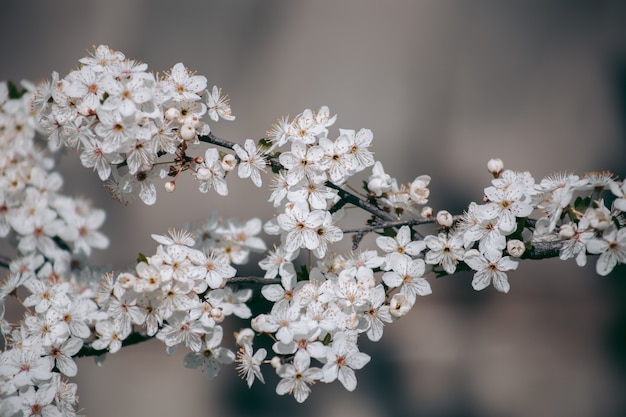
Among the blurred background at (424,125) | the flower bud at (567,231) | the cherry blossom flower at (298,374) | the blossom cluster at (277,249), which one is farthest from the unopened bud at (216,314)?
the blurred background at (424,125)

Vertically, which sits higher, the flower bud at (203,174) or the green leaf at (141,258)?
the flower bud at (203,174)

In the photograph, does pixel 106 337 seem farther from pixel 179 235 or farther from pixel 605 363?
pixel 605 363

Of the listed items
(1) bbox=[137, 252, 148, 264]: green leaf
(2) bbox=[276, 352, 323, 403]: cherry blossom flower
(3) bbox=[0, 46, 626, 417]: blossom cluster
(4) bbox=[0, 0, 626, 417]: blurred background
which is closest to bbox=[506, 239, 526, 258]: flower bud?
(3) bbox=[0, 46, 626, 417]: blossom cluster

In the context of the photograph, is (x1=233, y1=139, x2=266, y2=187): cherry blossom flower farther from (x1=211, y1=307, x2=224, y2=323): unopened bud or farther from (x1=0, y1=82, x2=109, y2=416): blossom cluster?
(x1=0, y1=82, x2=109, y2=416): blossom cluster

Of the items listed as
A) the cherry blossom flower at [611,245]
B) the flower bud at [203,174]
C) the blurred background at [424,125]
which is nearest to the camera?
the cherry blossom flower at [611,245]

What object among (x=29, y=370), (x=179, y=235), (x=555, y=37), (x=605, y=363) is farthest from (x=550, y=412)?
(x=29, y=370)

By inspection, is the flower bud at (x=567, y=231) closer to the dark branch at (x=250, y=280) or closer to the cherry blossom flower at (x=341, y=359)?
the cherry blossom flower at (x=341, y=359)
